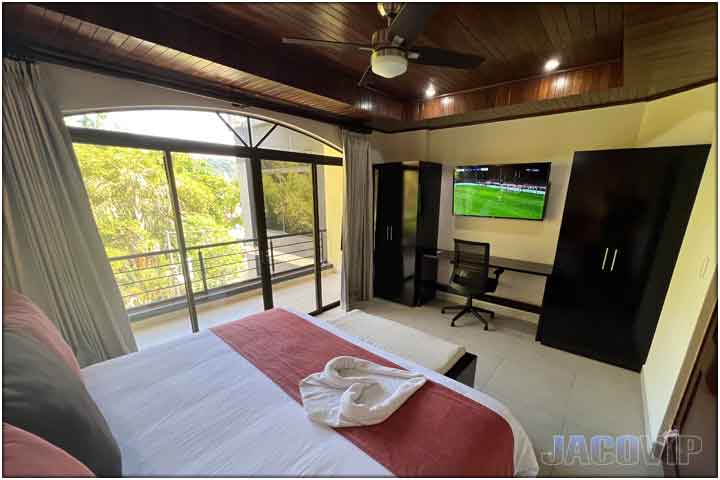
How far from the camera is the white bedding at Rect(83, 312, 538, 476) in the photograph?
102cm

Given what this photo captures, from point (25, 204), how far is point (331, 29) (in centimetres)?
218

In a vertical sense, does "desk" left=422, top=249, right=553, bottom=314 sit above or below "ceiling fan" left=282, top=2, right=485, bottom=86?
below

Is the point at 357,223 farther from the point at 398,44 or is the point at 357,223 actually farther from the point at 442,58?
the point at 398,44

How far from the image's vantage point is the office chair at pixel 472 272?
9.99ft

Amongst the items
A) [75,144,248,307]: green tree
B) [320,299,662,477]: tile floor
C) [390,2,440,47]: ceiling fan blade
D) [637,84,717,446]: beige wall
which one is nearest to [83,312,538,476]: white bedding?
[320,299,662,477]: tile floor

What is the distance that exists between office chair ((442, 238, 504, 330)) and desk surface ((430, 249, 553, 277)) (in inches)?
4.0

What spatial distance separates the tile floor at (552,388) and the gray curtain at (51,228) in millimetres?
2973

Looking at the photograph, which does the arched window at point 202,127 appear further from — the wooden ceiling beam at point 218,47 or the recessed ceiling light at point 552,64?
the recessed ceiling light at point 552,64

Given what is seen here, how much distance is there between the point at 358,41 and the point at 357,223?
7.11 feet

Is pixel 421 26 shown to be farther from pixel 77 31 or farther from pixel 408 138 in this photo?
pixel 408 138

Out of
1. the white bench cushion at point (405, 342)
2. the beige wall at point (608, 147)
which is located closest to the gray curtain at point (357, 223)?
the beige wall at point (608, 147)

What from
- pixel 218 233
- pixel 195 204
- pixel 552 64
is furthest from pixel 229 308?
pixel 552 64

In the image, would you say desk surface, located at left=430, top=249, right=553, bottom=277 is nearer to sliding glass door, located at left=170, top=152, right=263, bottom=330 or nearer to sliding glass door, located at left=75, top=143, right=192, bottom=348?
sliding glass door, located at left=170, top=152, right=263, bottom=330

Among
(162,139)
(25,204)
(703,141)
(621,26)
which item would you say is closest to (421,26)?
(621,26)
